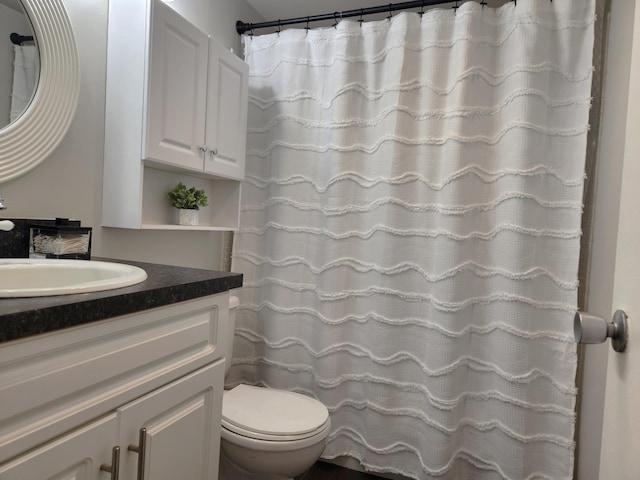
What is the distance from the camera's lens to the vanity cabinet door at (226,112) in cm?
163

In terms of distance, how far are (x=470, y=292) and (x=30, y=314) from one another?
61.5 inches

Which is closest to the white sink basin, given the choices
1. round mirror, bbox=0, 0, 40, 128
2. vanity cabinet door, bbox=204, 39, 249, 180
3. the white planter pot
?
round mirror, bbox=0, 0, 40, 128

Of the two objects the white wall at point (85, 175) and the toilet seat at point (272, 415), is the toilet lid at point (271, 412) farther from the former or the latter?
the white wall at point (85, 175)

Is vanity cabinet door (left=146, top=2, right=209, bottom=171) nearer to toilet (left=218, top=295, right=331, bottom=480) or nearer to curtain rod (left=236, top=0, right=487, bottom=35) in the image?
curtain rod (left=236, top=0, right=487, bottom=35)

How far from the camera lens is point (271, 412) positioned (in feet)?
5.08

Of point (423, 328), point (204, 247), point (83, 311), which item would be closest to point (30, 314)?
point (83, 311)

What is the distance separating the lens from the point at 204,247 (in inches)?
78.6

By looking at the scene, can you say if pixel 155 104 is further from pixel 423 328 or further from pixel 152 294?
pixel 423 328

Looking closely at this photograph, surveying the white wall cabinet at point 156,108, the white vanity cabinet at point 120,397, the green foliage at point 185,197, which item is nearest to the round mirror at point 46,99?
the white wall cabinet at point 156,108

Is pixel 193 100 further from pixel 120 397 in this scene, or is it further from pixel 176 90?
pixel 120 397

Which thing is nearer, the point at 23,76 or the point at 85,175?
the point at 23,76

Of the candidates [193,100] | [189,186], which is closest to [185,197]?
[189,186]

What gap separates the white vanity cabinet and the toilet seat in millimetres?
339

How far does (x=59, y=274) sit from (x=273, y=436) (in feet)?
2.81
